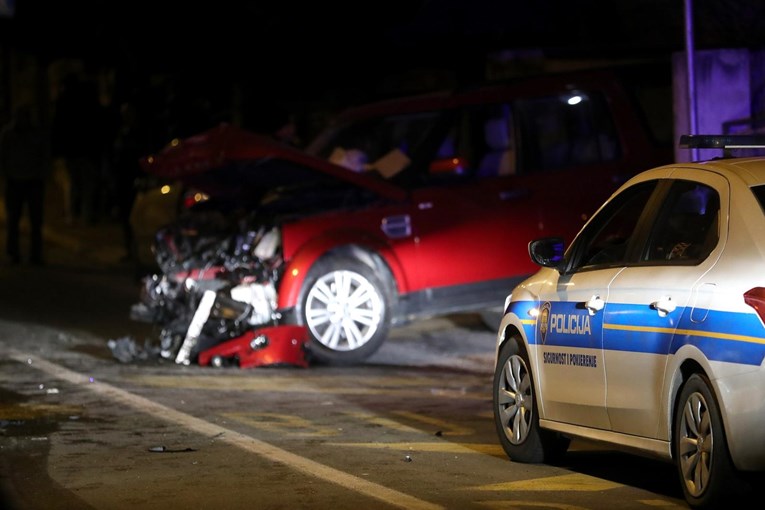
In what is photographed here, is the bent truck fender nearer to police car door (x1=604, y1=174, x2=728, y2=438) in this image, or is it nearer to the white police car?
the white police car

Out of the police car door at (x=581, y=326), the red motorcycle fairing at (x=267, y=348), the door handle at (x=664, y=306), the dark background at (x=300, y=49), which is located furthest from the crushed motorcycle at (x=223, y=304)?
the door handle at (x=664, y=306)

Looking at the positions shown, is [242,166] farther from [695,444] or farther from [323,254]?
[695,444]

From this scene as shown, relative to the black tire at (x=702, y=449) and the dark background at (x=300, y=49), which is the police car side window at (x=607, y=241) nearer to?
the black tire at (x=702, y=449)

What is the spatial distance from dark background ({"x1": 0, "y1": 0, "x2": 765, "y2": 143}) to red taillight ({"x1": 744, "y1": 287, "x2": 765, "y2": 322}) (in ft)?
32.4

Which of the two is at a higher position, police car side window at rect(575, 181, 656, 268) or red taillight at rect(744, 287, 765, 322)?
police car side window at rect(575, 181, 656, 268)

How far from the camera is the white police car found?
21.0ft

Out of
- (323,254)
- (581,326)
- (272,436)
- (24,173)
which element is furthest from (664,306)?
(24,173)

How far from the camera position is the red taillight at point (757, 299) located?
20.5 feet

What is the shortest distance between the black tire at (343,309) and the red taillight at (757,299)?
705cm

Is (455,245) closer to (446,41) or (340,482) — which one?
(446,41)

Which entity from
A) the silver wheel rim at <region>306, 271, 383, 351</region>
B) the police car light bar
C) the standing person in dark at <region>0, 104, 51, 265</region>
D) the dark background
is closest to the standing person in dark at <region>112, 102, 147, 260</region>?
the standing person in dark at <region>0, 104, 51, 265</region>

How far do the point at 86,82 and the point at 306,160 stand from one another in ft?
33.5

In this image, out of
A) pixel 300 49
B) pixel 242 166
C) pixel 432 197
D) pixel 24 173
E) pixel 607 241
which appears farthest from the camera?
pixel 300 49

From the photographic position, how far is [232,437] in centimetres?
946
